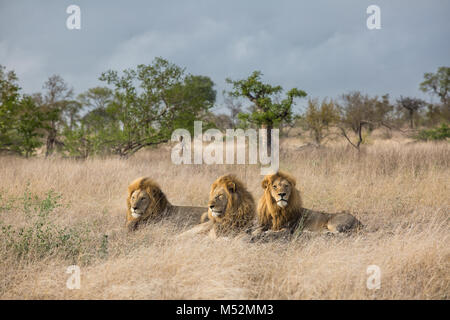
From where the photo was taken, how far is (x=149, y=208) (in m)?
6.34

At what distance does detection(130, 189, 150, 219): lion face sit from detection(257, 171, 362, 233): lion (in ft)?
6.18

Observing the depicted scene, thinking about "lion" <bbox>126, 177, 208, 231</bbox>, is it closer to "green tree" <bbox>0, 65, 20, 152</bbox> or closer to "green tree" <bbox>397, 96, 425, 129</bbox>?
"green tree" <bbox>0, 65, 20, 152</bbox>

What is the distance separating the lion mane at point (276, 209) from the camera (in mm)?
5664

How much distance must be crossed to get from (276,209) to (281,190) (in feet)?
1.27

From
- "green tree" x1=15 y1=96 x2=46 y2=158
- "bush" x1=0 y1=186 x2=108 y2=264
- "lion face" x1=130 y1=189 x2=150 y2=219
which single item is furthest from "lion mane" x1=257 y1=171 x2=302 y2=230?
"green tree" x1=15 y1=96 x2=46 y2=158

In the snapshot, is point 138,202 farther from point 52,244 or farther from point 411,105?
point 411,105

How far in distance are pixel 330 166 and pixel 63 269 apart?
375 inches

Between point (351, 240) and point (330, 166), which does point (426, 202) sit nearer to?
point (351, 240)

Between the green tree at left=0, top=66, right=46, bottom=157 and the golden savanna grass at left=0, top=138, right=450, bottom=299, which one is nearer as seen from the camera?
the golden savanna grass at left=0, top=138, right=450, bottom=299

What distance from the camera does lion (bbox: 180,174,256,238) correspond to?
554 centimetres

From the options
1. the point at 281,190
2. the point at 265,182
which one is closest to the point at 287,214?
the point at 281,190

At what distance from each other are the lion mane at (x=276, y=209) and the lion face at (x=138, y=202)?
188 centimetres

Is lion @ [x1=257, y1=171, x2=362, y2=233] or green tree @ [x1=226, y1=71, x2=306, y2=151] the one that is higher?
green tree @ [x1=226, y1=71, x2=306, y2=151]
